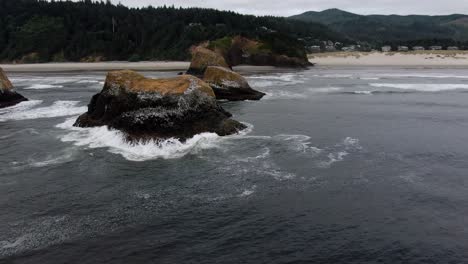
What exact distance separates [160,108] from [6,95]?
67.9ft

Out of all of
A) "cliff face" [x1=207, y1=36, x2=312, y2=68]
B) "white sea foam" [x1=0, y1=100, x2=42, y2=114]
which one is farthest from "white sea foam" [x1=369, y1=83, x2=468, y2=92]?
"cliff face" [x1=207, y1=36, x2=312, y2=68]

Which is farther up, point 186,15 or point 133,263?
point 186,15

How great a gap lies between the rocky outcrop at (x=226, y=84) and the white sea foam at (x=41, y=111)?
1049 cm

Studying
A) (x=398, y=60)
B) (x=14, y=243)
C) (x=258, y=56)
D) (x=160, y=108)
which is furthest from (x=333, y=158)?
(x=398, y=60)

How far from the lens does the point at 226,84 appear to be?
3578cm

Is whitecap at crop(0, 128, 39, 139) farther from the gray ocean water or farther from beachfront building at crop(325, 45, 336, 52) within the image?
beachfront building at crop(325, 45, 336, 52)

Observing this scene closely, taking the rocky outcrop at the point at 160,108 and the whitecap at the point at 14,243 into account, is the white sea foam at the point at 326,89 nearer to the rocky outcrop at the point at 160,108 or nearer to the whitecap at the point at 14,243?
the rocky outcrop at the point at 160,108

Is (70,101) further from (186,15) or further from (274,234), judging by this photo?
(186,15)

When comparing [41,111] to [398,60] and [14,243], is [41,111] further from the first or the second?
[398,60]

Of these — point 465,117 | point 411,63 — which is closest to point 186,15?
point 411,63

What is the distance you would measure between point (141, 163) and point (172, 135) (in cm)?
349

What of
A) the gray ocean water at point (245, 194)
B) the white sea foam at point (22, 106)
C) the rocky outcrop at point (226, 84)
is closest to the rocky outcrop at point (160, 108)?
the gray ocean water at point (245, 194)

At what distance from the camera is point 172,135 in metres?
21.1

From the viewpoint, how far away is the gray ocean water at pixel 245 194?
10.8 m
